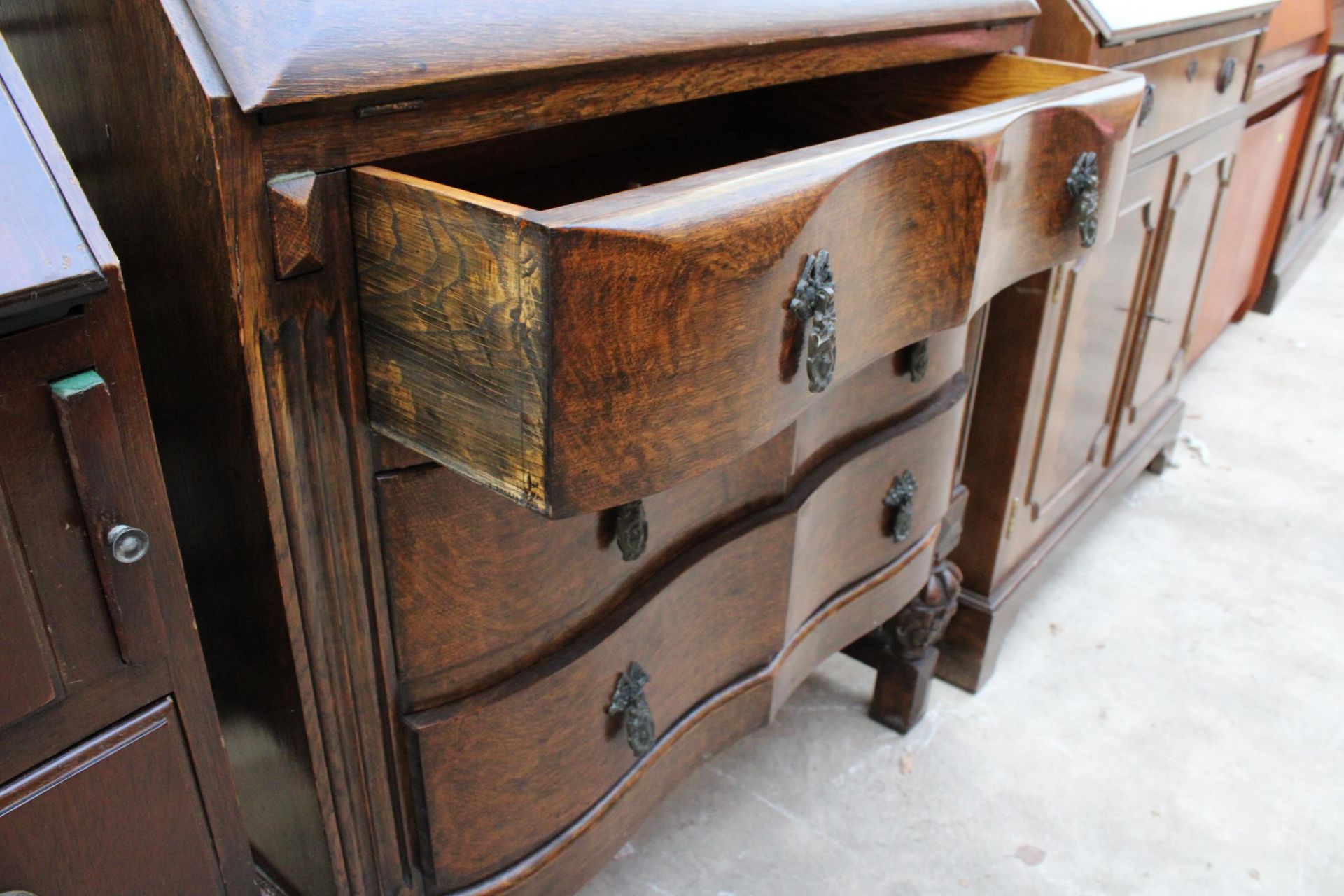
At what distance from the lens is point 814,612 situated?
3.24 feet

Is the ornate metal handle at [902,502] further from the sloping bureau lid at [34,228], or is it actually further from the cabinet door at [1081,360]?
the sloping bureau lid at [34,228]

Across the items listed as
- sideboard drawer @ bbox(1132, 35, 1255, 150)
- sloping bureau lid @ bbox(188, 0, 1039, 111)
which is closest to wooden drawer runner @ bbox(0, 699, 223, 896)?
sloping bureau lid @ bbox(188, 0, 1039, 111)

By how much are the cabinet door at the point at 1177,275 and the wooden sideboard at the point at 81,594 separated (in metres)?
1.24

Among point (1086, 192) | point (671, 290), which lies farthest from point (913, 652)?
point (671, 290)

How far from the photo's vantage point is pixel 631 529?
68cm

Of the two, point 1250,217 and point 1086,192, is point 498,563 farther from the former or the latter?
point 1250,217

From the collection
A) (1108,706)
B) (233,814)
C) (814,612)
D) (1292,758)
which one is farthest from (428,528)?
(1292,758)

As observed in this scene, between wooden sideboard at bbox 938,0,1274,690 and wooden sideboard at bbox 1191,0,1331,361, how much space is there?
0.36 meters

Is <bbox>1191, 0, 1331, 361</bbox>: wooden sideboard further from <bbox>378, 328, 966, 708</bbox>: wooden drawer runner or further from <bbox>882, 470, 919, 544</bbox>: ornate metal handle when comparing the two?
<bbox>378, 328, 966, 708</bbox>: wooden drawer runner

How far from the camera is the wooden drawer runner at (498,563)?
583 millimetres

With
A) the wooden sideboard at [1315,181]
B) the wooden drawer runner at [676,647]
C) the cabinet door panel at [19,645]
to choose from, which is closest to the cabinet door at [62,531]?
the cabinet door panel at [19,645]

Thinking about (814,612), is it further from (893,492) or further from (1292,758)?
(1292,758)

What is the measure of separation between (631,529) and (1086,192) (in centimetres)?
41

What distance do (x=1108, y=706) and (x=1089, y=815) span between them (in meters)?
0.21
